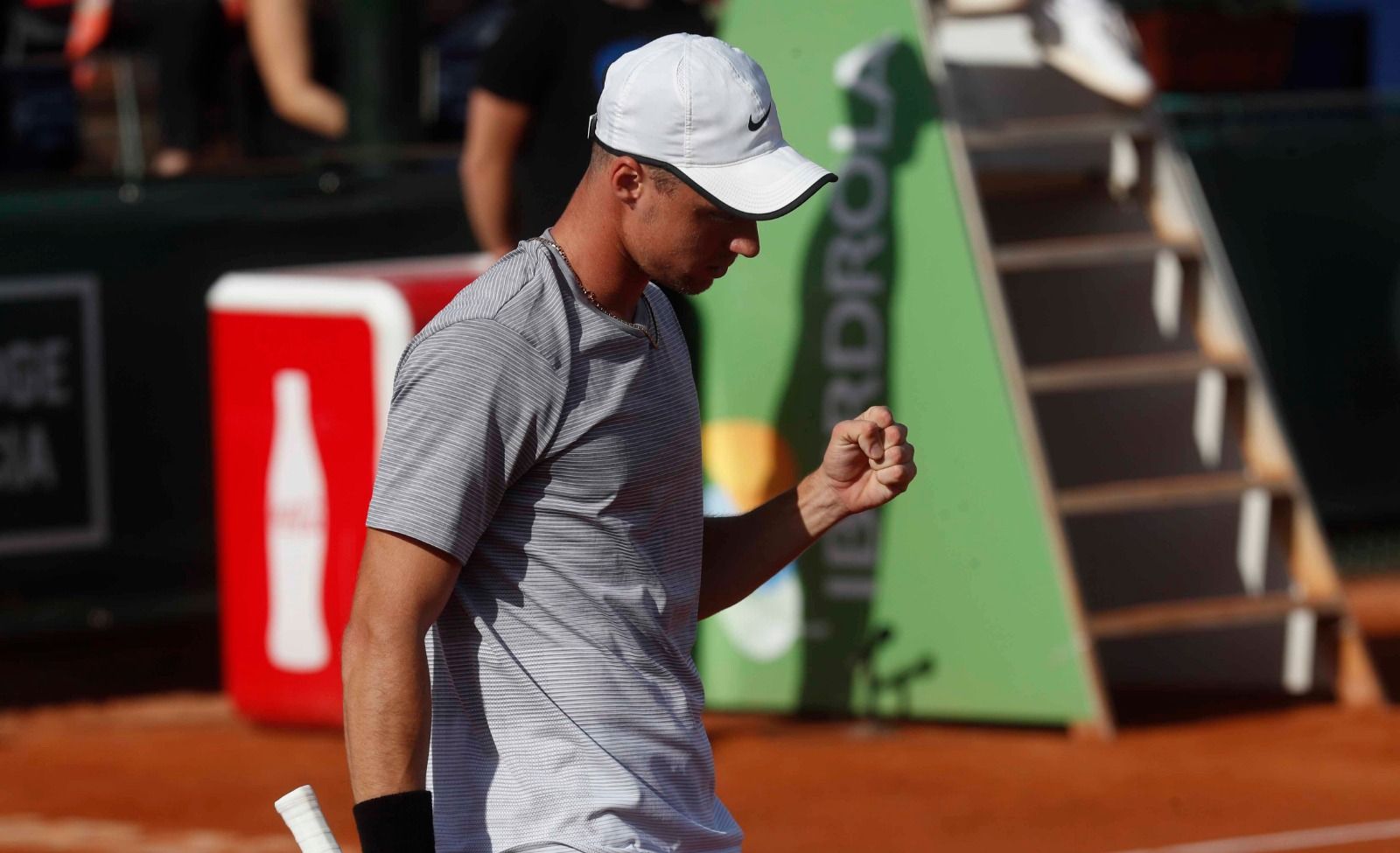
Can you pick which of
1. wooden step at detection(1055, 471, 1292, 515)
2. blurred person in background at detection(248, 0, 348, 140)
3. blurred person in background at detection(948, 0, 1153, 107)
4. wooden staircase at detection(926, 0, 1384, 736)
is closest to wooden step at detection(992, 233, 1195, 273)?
wooden staircase at detection(926, 0, 1384, 736)

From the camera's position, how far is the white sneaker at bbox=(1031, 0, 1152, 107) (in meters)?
6.81

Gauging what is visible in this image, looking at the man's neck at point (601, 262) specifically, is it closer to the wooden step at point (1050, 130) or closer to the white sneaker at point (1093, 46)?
the wooden step at point (1050, 130)

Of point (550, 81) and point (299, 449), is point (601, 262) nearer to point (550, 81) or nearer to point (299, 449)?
point (550, 81)

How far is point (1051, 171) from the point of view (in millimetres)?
7293

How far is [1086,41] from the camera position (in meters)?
6.84

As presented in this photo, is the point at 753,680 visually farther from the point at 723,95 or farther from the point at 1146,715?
the point at 723,95

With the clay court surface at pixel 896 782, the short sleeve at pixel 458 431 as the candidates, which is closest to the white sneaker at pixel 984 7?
the clay court surface at pixel 896 782

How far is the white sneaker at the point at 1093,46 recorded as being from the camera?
681cm

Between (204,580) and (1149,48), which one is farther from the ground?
(1149,48)

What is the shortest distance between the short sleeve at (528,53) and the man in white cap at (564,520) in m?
3.45

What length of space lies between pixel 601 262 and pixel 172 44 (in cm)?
626

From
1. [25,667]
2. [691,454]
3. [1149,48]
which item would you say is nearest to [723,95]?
[691,454]

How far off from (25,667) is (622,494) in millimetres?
6230

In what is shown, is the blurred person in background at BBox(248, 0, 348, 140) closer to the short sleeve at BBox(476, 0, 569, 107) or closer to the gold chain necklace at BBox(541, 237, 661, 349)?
the short sleeve at BBox(476, 0, 569, 107)
